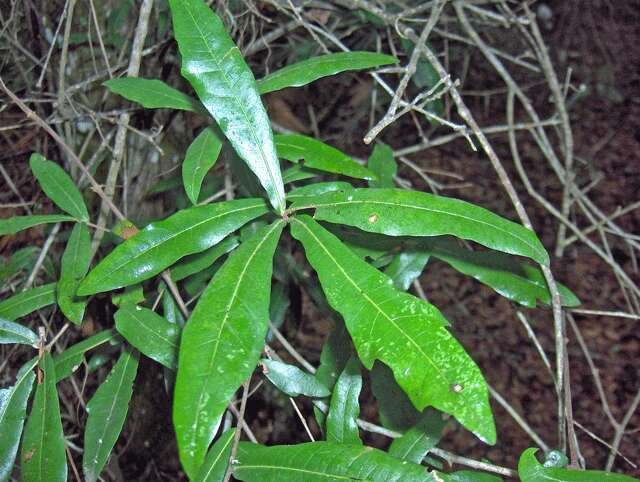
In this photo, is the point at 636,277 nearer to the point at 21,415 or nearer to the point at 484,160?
the point at 484,160

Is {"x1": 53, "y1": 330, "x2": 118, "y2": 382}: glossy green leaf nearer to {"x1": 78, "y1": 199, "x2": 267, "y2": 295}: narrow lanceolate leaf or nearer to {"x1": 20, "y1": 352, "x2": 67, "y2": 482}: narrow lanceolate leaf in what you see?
{"x1": 20, "y1": 352, "x2": 67, "y2": 482}: narrow lanceolate leaf

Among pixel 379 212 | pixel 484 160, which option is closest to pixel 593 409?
pixel 484 160

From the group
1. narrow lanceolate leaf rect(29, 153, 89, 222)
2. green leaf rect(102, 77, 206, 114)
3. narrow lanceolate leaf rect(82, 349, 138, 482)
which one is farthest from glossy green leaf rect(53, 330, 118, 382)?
green leaf rect(102, 77, 206, 114)

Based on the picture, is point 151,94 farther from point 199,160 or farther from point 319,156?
point 319,156

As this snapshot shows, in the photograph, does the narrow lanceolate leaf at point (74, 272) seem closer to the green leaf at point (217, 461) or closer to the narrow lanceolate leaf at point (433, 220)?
the green leaf at point (217, 461)

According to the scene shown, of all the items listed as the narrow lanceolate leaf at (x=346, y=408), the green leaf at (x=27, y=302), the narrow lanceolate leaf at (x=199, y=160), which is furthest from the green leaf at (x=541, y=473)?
the green leaf at (x=27, y=302)

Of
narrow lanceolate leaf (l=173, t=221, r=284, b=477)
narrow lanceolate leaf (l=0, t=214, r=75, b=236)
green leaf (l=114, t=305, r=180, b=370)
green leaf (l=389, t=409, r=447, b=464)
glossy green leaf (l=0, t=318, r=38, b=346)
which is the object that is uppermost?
narrow lanceolate leaf (l=173, t=221, r=284, b=477)
